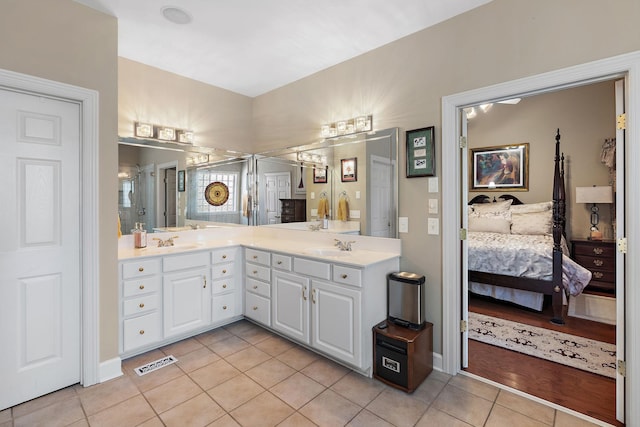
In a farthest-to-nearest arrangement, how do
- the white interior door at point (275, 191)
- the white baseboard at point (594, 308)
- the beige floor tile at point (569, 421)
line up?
the white interior door at point (275, 191)
the white baseboard at point (594, 308)
the beige floor tile at point (569, 421)

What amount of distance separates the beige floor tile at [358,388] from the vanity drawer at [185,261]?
166 cm

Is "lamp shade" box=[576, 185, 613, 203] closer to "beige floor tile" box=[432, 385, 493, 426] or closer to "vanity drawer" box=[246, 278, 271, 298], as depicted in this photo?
"beige floor tile" box=[432, 385, 493, 426]

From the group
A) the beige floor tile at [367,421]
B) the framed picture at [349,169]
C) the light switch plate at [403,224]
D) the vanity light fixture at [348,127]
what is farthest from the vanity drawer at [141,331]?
the vanity light fixture at [348,127]

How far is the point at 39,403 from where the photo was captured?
203cm

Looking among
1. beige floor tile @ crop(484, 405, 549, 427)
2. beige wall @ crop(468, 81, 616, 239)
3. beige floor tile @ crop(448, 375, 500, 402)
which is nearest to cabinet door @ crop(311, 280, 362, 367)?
beige floor tile @ crop(448, 375, 500, 402)

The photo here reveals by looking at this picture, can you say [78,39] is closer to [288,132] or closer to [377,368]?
[288,132]

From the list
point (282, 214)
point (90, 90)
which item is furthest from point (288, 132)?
point (90, 90)

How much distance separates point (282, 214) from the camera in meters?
3.71

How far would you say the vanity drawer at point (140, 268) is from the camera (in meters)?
2.51

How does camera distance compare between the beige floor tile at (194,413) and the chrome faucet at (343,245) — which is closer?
the beige floor tile at (194,413)

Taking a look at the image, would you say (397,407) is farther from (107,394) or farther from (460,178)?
(107,394)

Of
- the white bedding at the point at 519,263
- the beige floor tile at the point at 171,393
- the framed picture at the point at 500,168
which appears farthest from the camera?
the framed picture at the point at 500,168

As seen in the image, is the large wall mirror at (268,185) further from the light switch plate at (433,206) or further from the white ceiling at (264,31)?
the white ceiling at (264,31)

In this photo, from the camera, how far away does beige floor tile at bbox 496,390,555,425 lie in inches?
74.0
